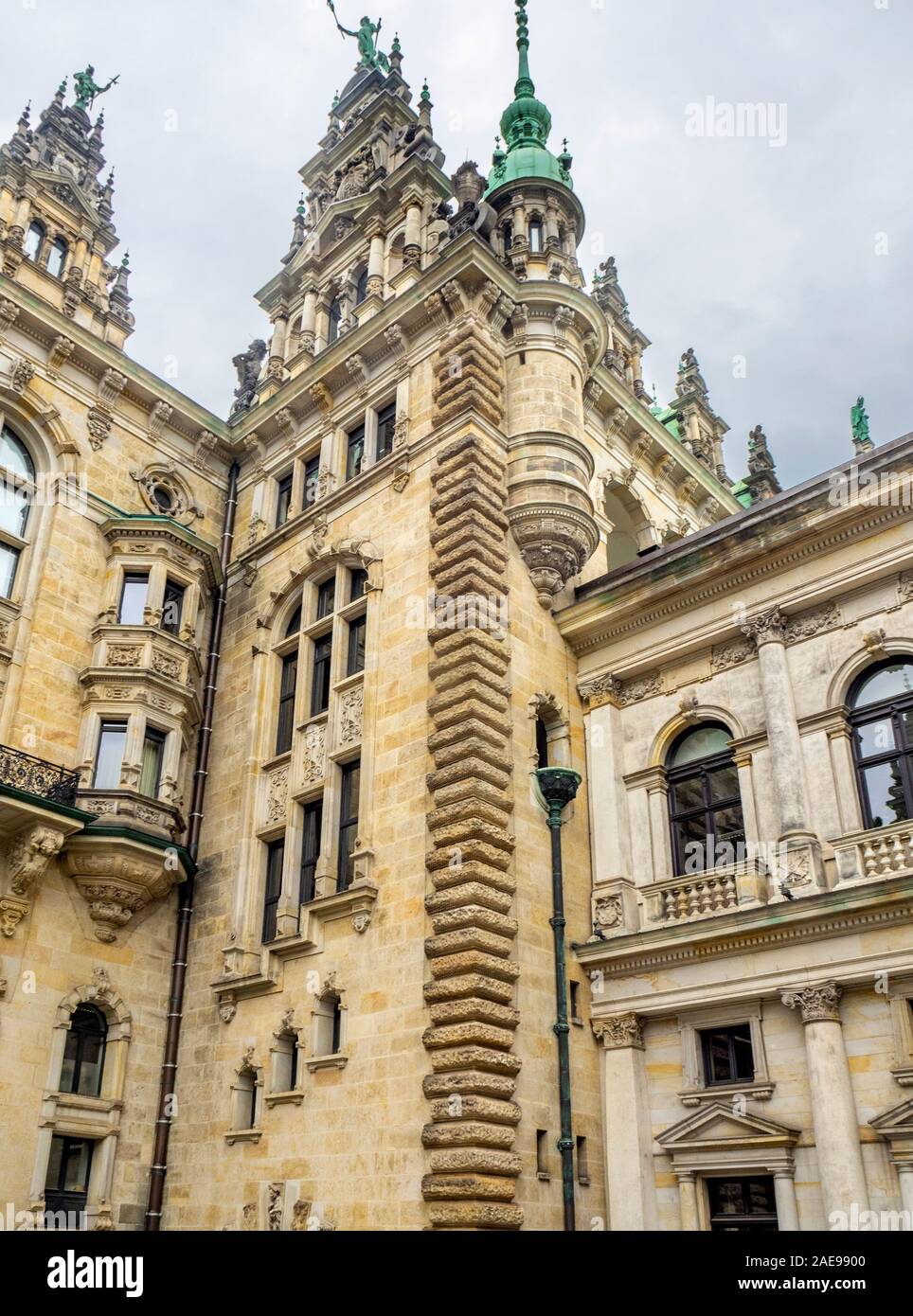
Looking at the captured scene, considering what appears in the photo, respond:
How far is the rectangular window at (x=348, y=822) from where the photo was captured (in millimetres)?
21922

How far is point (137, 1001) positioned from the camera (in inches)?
926

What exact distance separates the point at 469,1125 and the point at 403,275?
2070 cm

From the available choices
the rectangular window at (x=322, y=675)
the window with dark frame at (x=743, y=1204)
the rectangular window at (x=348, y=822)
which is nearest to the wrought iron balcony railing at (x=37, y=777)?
the rectangular window at (x=322, y=675)

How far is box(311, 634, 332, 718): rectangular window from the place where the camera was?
992 inches

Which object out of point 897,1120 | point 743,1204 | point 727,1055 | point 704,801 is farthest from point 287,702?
point 897,1120

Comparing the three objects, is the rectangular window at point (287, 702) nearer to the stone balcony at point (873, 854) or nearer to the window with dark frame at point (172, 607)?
the window with dark frame at point (172, 607)

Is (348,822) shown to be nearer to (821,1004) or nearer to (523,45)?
(821,1004)

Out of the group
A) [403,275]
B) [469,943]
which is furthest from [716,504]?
[469,943]

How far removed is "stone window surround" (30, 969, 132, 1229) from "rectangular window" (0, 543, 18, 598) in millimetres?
8822

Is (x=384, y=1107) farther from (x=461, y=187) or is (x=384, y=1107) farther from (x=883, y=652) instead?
(x=461, y=187)

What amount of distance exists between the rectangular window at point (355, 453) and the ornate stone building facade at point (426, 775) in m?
0.23

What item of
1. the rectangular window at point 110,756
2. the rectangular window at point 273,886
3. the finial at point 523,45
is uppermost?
the finial at point 523,45

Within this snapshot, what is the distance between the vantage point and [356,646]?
2477cm
